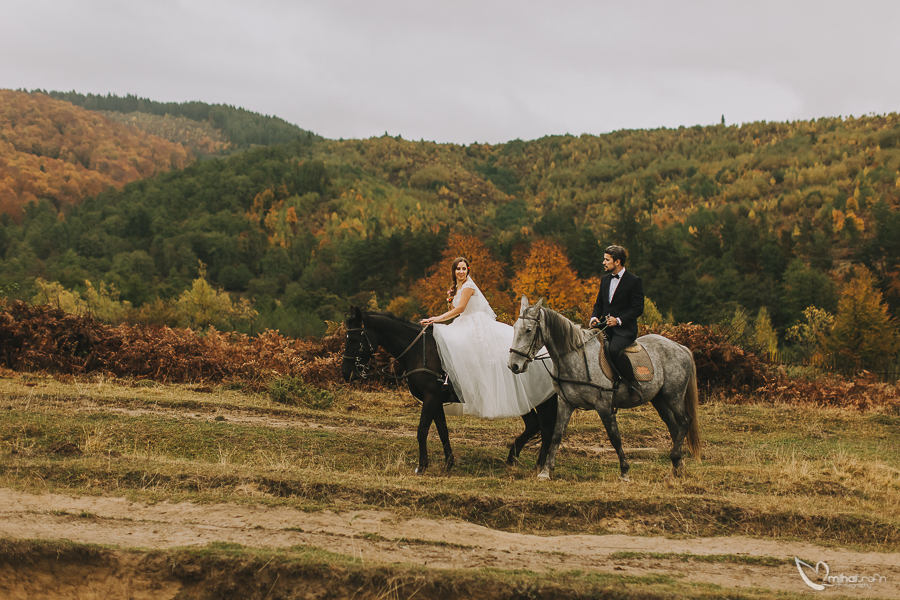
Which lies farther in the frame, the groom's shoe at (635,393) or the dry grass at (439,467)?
the groom's shoe at (635,393)

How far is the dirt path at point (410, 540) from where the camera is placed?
6.52m

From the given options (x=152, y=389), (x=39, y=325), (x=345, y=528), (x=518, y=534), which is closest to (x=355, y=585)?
(x=345, y=528)

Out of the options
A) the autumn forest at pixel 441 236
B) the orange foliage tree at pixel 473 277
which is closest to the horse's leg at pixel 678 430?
the autumn forest at pixel 441 236

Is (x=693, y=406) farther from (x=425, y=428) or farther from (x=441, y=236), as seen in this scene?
(x=441, y=236)

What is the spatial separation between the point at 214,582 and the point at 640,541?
4.53 meters

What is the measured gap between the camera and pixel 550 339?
9453 millimetres

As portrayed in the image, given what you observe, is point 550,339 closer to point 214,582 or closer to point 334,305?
point 214,582

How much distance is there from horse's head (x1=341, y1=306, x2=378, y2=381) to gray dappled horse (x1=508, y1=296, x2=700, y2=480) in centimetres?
245

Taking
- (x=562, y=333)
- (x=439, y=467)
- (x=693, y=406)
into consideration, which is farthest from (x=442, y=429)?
(x=693, y=406)

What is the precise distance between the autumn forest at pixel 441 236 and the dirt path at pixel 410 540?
18999mm

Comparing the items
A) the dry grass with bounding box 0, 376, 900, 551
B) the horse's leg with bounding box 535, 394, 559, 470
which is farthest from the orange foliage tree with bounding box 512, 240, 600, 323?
the horse's leg with bounding box 535, 394, 559, 470

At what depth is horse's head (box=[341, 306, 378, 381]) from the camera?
33.1ft

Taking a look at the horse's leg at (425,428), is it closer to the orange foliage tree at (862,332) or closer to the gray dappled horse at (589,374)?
the gray dappled horse at (589,374)

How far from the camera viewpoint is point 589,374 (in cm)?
954
